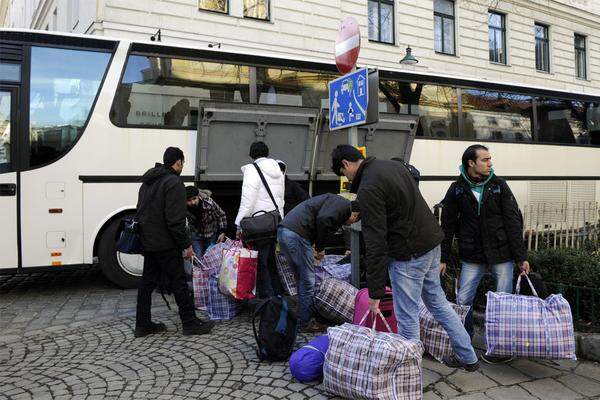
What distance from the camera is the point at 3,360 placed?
445 cm

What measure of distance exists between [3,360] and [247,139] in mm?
4044

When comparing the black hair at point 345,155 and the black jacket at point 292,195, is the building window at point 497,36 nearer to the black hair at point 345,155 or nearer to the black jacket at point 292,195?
the black jacket at point 292,195

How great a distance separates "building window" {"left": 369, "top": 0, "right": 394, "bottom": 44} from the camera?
17.8 meters

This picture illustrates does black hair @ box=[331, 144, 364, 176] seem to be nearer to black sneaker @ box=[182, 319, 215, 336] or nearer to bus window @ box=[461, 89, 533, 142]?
black sneaker @ box=[182, 319, 215, 336]

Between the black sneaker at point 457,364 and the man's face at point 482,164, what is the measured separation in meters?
1.46

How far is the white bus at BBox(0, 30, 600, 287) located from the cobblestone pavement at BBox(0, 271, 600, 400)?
134cm

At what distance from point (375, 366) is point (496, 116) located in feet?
26.3

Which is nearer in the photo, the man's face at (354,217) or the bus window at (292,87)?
the man's face at (354,217)

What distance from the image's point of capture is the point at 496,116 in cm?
1000

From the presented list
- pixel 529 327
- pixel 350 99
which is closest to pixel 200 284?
pixel 350 99

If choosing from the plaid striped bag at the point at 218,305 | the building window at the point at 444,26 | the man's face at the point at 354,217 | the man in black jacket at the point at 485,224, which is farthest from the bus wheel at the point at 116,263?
the building window at the point at 444,26

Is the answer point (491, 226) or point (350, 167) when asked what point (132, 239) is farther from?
point (491, 226)

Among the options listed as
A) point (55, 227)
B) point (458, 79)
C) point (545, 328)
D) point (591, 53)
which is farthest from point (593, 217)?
point (591, 53)

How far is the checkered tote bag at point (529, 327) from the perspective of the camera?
364 centimetres
